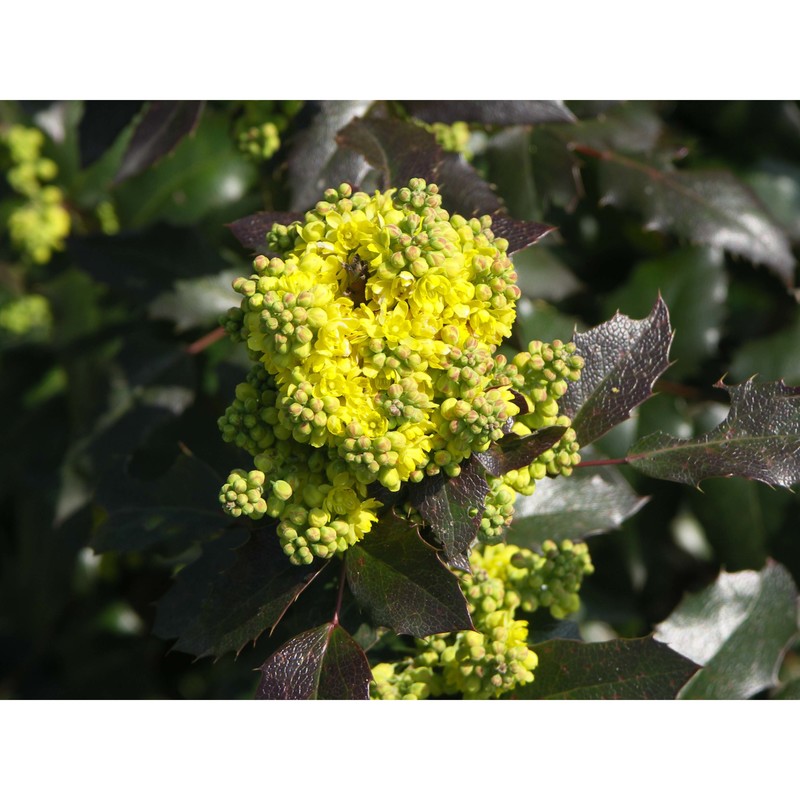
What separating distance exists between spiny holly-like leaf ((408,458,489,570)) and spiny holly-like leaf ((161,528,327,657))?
18 cm

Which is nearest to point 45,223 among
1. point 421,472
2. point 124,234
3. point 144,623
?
point 124,234

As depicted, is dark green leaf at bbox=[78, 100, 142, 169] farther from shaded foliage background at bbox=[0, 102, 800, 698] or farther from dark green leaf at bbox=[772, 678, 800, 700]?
dark green leaf at bbox=[772, 678, 800, 700]

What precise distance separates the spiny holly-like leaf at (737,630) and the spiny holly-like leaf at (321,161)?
998 mm

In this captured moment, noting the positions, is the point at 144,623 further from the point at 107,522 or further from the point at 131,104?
the point at 131,104

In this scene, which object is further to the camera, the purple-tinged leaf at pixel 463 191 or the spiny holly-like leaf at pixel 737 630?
the spiny holly-like leaf at pixel 737 630

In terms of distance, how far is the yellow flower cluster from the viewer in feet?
3.40

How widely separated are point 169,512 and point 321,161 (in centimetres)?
70

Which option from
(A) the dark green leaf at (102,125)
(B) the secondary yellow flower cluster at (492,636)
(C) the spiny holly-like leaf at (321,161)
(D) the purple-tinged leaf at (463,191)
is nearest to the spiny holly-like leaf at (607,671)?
(B) the secondary yellow flower cluster at (492,636)

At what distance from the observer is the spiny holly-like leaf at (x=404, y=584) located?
113cm

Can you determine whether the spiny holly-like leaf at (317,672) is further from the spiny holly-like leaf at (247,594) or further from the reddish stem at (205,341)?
the reddish stem at (205,341)

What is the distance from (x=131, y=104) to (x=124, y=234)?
33 cm

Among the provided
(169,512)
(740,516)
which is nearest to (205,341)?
(169,512)

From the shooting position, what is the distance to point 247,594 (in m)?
1.24

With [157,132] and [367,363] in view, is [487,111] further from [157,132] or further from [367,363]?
[367,363]
